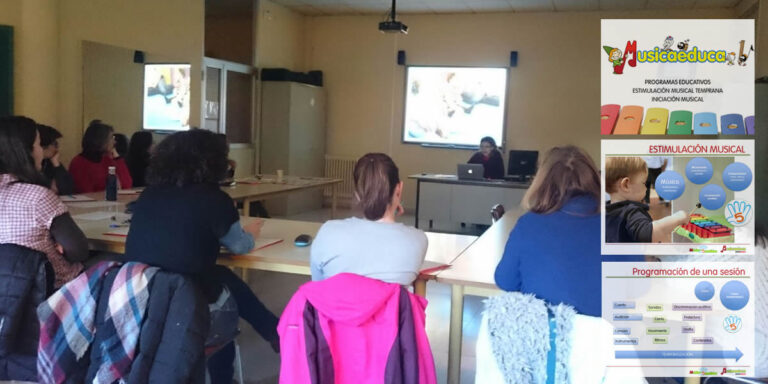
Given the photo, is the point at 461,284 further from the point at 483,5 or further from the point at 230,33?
the point at 230,33

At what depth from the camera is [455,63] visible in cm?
859

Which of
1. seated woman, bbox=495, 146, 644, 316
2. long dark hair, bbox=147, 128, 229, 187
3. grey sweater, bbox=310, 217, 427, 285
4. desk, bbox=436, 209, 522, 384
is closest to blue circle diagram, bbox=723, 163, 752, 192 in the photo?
seated woman, bbox=495, 146, 644, 316

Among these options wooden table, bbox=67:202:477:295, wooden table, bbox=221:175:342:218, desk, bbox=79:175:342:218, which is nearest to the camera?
wooden table, bbox=67:202:477:295

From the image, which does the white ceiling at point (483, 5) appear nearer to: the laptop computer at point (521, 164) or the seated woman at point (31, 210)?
the laptop computer at point (521, 164)

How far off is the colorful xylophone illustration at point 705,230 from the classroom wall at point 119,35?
5545 millimetres

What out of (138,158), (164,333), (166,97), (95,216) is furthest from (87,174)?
(164,333)

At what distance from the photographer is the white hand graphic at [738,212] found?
3.16 feet

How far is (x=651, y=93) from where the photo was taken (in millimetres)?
973

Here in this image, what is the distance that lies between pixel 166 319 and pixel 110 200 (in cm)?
210

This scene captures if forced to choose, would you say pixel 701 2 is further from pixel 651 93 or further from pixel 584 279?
pixel 651 93

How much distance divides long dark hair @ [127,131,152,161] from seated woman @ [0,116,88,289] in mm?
2615

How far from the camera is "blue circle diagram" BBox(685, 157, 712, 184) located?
0.95 m

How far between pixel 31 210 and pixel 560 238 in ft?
6.04

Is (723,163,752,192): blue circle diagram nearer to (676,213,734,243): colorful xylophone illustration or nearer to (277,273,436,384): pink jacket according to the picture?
(676,213,734,243): colorful xylophone illustration
